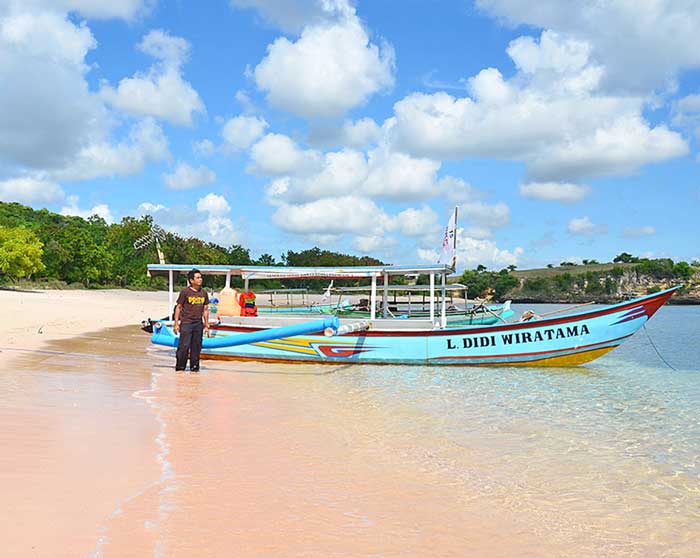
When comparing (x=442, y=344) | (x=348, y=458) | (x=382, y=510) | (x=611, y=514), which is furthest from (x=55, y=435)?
(x=442, y=344)

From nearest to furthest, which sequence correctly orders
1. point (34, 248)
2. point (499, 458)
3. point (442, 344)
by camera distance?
point (499, 458) < point (442, 344) < point (34, 248)

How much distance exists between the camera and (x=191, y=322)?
40.2 feet

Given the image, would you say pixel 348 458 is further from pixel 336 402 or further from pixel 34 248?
pixel 34 248

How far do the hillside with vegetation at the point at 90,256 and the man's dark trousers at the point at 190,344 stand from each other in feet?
97.0

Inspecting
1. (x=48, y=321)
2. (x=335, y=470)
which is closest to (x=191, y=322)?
(x=335, y=470)

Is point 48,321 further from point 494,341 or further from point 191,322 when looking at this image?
point 494,341

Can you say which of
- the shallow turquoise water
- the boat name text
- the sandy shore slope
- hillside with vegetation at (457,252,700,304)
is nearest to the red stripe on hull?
the boat name text

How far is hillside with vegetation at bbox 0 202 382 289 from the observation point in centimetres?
4656

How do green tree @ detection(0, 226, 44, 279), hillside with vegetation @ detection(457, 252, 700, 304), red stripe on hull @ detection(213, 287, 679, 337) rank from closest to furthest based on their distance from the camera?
1. red stripe on hull @ detection(213, 287, 679, 337)
2. green tree @ detection(0, 226, 44, 279)
3. hillside with vegetation @ detection(457, 252, 700, 304)

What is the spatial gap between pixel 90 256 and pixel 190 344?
1970 inches

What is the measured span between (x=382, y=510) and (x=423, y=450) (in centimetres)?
214

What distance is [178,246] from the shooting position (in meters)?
75.4

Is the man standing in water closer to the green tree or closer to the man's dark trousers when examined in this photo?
the man's dark trousers

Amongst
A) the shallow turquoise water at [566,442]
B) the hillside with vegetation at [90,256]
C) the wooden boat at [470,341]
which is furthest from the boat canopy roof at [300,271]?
the hillside with vegetation at [90,256]
